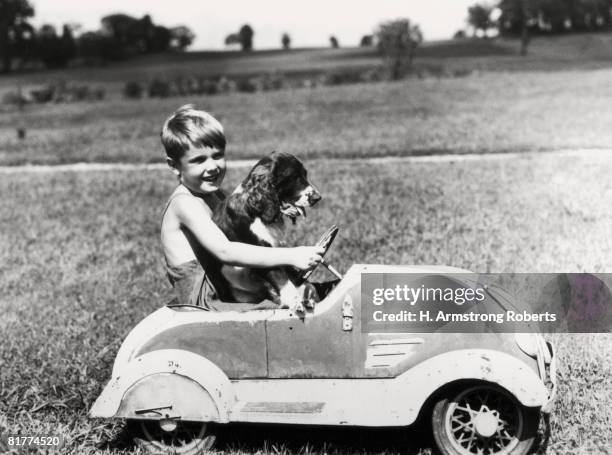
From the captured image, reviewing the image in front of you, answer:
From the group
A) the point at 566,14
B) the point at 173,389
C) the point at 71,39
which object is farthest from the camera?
the point at 71,39

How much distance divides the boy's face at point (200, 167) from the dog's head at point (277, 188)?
257 mm

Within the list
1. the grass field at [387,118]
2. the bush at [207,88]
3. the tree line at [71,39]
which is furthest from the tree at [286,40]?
the bush at [207,88]

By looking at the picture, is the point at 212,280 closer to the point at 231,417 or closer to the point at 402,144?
the point at 231,417

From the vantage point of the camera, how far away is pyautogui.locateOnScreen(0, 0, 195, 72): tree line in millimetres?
56312

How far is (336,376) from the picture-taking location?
291 cm

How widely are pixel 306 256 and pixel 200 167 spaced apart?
2.22ft

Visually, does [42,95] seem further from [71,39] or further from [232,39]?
[232,39]

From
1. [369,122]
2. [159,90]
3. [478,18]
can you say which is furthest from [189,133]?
[159,90]

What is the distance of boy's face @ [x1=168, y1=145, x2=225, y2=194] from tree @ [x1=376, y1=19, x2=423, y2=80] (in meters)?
31.1

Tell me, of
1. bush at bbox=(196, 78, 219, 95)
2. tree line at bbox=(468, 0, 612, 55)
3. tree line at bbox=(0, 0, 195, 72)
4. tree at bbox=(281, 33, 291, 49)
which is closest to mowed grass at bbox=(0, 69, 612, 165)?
tree line at bbox=(468, 0, 612, 55)

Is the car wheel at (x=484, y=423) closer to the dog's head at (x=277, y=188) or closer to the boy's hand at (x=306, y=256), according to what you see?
the boy's hand at (x=306, y=256)

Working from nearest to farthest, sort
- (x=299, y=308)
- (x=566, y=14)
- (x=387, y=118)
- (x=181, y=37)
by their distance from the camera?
(x=299, y=308) < (x=387, y=118) < (x=566, y=14) < (x=181, y=37)

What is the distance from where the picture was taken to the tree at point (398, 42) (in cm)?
3441

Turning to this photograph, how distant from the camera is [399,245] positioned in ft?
19.7
